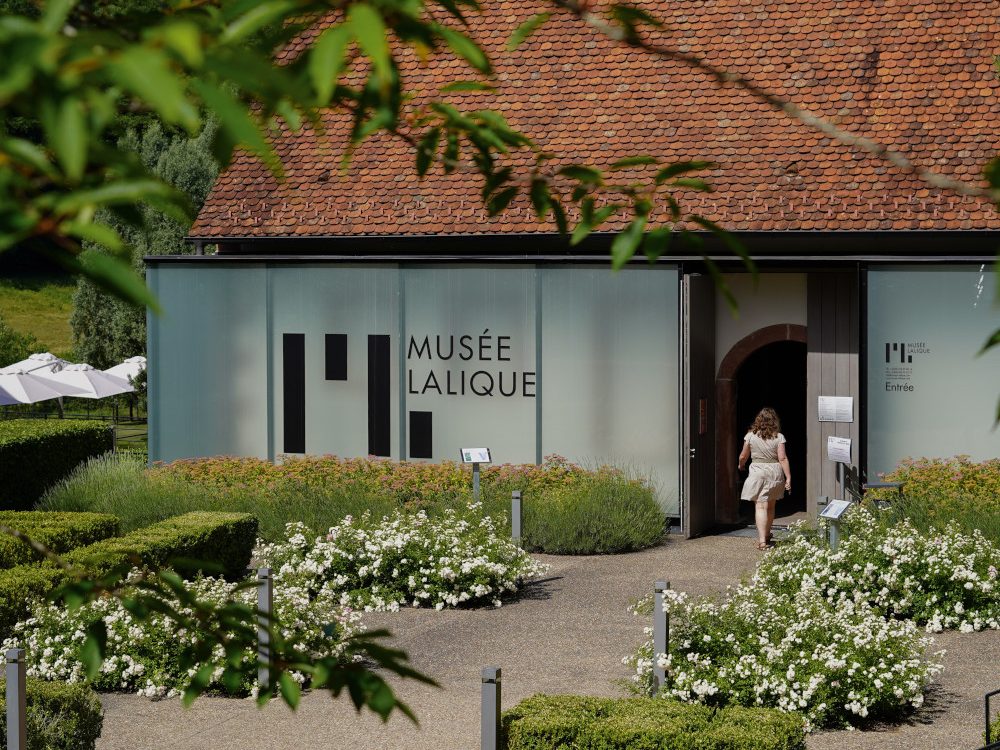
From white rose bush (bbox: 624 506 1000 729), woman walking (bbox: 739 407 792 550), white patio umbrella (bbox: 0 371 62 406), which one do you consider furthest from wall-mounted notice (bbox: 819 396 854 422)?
white patio umbrella (bbox: 0 371 62 406)

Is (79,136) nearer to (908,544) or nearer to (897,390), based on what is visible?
(908,544)

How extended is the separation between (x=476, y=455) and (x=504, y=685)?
7.02 metres

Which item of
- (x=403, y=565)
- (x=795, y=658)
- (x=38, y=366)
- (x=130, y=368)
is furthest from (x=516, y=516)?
(x=130, y=368)

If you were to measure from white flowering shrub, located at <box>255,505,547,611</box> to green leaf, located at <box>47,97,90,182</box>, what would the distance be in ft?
40.6

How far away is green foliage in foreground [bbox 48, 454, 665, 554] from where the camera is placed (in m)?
17.4

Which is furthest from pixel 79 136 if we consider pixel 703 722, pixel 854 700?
pixel 854 700

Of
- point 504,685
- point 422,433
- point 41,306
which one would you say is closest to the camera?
point 504,685

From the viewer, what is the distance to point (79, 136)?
1761 millimetres

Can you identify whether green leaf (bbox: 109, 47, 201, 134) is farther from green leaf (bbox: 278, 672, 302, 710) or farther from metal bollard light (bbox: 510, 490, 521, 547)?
metal bollard light (bbox: 510, 490, 521, 547)

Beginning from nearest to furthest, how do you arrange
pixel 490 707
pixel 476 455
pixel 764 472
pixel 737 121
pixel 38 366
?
pixel 490 707
pixel 764 472
pixel 476 455
pixel 737 121
pixel 38 366

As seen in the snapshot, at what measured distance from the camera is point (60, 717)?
9.24 meters

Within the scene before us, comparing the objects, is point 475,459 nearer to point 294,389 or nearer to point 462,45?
point 294,389

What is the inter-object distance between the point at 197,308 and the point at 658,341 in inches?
254

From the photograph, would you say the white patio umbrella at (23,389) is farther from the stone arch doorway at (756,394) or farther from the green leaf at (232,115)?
the green leaf at (232,115)
